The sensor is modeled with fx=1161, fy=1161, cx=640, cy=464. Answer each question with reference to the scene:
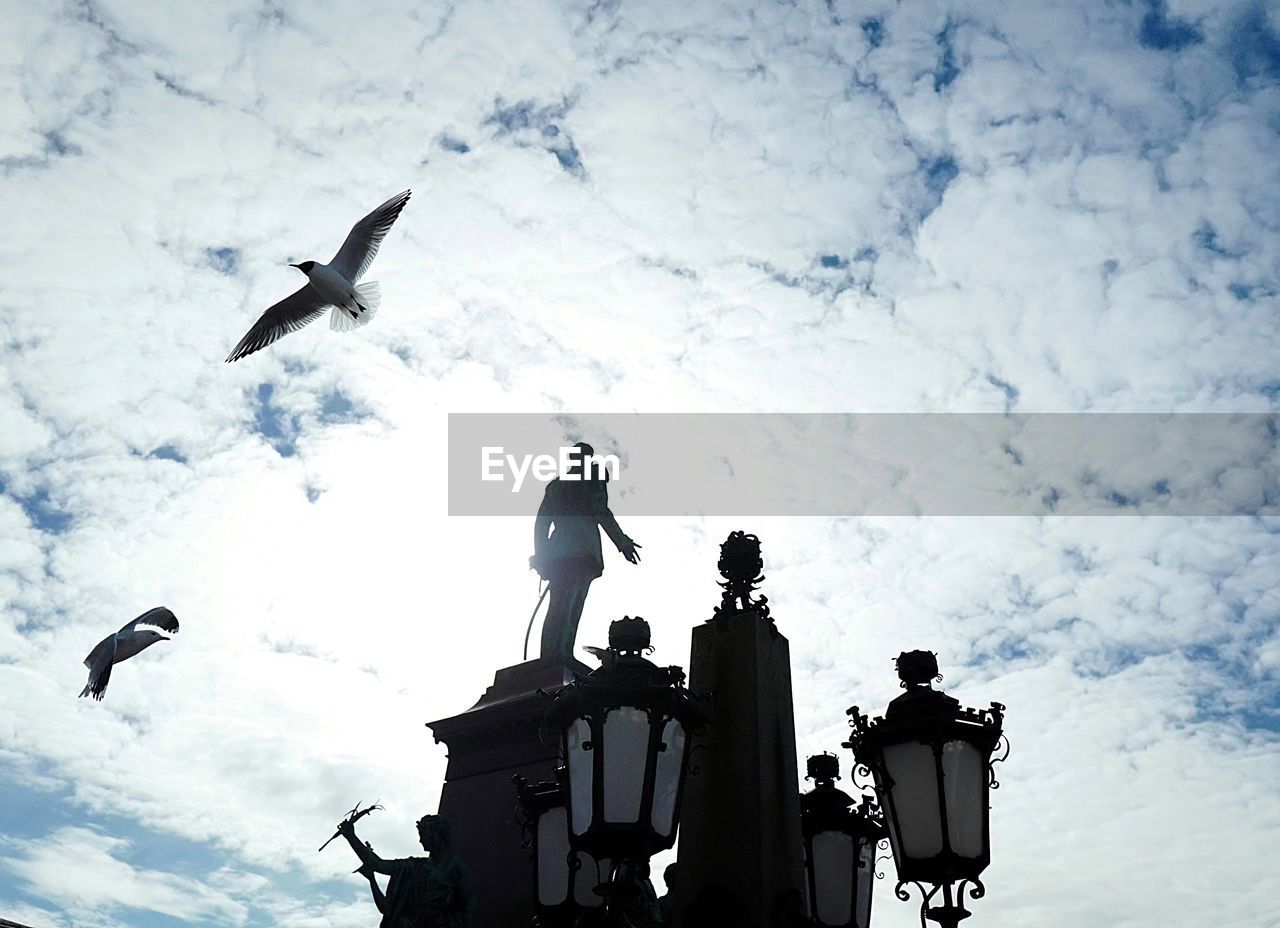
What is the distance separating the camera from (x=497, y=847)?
460 inches

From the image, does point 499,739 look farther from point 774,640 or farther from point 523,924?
point 774,640

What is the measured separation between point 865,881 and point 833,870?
0.35 metres

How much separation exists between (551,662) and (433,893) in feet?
10.4

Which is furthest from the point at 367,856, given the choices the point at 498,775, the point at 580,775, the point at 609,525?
the point at 580,775

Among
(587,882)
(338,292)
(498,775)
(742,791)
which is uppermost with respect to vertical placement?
(338,292)

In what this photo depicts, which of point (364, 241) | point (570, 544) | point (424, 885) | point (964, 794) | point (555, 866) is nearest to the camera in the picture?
point (964, 794)

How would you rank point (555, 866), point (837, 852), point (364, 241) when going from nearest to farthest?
point (555, 866)
point (837, 852)
point (364, 241)

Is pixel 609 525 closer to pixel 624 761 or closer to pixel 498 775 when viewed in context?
pixel 498 775

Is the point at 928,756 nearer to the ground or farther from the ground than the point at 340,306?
nearer to the ground

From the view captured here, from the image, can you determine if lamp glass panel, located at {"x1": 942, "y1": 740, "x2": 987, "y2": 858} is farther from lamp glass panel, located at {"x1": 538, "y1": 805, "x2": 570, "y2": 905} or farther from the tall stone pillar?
lamp glass panel, located at {"x1": 538, "y1": 805, "x2": 570, "y2": 905}

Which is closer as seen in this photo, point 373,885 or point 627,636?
point 627,636

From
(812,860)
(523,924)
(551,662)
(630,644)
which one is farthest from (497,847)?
(630,644)

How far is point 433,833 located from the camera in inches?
419

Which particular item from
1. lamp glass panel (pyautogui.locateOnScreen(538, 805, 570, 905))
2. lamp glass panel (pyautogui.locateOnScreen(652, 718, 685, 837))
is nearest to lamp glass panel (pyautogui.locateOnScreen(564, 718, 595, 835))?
lamp glass panel (pyautogui.locateOnScreen(652, 718, 685, 837))
